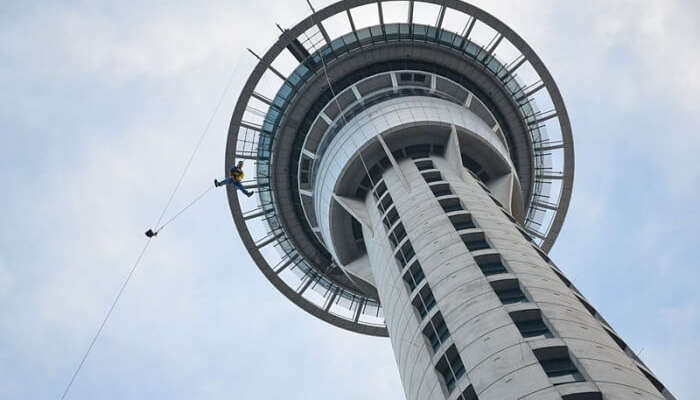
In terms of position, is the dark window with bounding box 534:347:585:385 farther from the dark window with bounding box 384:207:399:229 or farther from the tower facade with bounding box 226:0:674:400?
the dark window with bounding box 384:207:399:229

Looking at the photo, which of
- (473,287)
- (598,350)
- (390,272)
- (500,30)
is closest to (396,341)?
(390,272)

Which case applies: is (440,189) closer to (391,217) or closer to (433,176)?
(433,176)

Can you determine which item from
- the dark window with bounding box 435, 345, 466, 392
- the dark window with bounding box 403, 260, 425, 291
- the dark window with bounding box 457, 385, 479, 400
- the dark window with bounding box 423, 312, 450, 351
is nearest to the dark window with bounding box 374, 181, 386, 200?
the dark window with bounding box 403, 260, 425, 291

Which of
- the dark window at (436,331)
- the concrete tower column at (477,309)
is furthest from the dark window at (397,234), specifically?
the dark window at (436,331)

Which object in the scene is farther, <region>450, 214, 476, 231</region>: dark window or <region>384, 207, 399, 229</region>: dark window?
<region>384, 207, 399, 229</region>: dark window

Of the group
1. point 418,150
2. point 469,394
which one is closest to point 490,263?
point 469,394

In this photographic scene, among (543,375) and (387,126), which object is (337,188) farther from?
(543,375)
